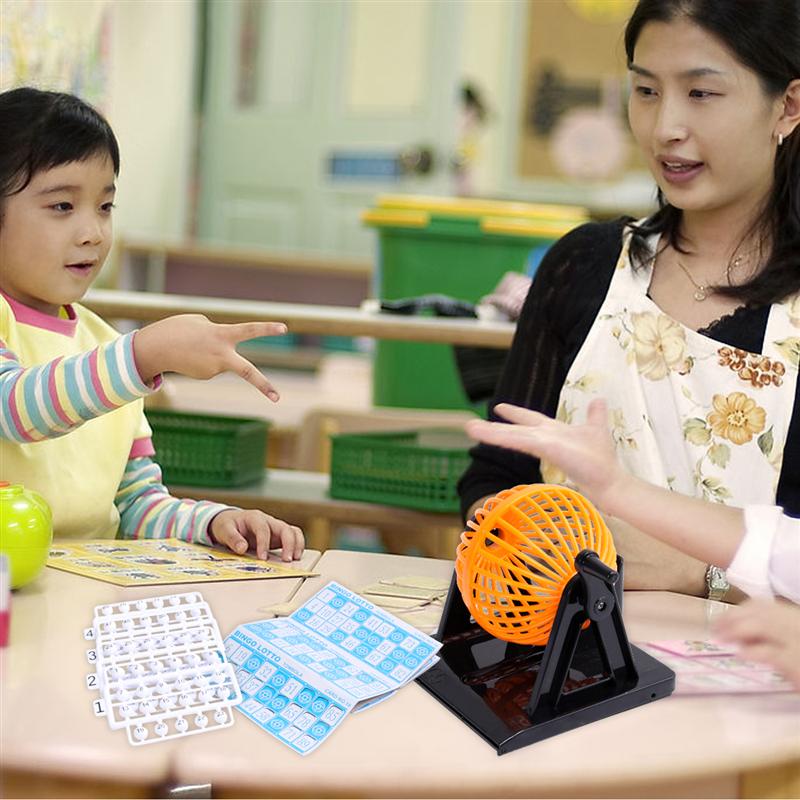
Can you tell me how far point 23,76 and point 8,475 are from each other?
125 centimetres

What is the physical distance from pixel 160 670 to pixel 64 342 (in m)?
0.66

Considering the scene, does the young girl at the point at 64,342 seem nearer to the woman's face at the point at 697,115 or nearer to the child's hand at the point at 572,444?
the child's hand at the point at 572,444

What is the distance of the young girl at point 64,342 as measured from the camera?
4.34 ft

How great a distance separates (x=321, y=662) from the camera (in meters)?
1.00

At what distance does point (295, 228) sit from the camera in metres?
5.73

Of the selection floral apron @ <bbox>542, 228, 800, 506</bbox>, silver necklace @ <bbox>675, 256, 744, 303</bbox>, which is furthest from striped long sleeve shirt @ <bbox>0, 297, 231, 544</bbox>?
silver necklace @ <bbox>675, 256, 744, 303</bbox>

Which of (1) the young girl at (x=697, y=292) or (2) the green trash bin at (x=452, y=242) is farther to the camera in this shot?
(2) the green trash bin at (x=452, y=242)

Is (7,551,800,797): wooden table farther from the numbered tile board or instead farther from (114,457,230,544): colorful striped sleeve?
(114,457,230,544): colorful striped sleeve

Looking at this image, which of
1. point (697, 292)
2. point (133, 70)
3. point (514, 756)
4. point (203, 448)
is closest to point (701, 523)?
point (514, 756)

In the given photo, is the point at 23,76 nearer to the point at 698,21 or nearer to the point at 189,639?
the point at 698,21

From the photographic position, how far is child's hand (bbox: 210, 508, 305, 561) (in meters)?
1.37

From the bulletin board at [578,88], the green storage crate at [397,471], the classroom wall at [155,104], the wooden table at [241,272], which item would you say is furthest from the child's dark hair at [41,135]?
the bulletin board at [578,88]

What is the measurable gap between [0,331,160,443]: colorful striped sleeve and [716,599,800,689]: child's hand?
642 mm

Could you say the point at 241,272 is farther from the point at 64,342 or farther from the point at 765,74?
the point at 765,74
